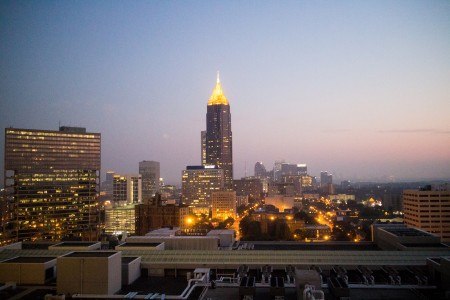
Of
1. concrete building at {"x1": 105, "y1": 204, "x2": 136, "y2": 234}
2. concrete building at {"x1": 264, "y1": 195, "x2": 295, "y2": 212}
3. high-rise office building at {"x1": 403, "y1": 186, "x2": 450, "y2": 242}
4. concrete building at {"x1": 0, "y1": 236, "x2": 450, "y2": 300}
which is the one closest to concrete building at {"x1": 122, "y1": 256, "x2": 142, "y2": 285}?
concrete building at {"x1": 0, "y1": 236, "x2": 450, "y2": 300}

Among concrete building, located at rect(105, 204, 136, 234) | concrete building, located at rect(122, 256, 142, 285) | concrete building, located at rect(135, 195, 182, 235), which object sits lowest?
concrete building, located at rect(105, 204, 136, 234)

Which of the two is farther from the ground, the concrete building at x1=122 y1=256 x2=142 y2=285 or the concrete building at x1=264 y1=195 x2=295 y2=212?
the concrete building at x1=122 y1=256 x2=142 y2=285

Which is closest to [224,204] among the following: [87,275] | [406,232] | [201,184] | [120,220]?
[201,184]

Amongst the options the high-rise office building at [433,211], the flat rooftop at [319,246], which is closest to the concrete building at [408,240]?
the flat rooftop at [319,246]

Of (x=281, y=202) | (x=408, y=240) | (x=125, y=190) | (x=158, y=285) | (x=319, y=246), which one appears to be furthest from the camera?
(x=125, y=190)

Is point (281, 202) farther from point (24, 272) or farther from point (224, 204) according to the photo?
point (24, 272)

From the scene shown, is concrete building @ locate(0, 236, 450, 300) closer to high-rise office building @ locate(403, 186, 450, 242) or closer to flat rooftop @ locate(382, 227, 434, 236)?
flat rooftop @ locate(382, 227, 434, 236)

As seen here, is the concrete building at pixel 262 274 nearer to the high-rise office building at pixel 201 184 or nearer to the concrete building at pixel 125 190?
the high-rise office building at pixel 201 184
